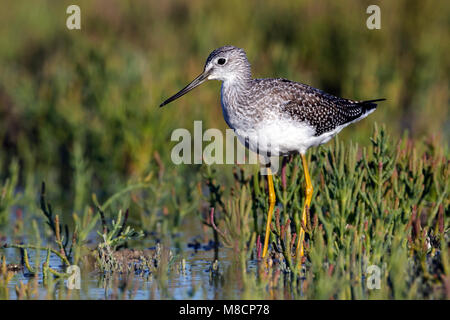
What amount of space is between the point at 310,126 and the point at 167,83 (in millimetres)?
4051

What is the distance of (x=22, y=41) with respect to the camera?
13.5 meters

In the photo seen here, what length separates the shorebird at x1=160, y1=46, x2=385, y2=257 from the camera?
6473 millimetres

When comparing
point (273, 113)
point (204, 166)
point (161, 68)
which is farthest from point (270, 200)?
point (161, 68)

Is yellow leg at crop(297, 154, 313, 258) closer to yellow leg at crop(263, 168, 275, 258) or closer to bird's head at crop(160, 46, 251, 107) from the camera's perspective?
yellow leg at crop(263, 168, 275, 258)

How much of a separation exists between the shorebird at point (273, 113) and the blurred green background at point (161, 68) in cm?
154

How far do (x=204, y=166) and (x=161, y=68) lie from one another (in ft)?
14.9

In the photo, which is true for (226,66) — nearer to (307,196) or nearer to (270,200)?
(270,200)

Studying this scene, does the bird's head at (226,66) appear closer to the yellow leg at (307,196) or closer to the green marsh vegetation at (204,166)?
the green marsh vegetation at (204,166)

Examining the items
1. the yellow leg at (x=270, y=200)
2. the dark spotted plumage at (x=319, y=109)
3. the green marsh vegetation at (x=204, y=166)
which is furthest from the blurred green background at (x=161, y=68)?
the yellow leg at (x=270, y=200)

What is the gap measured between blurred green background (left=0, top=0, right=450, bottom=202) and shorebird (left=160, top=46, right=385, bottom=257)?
1540mm

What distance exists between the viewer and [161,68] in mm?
11336

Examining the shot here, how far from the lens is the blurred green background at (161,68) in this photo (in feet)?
31.9
